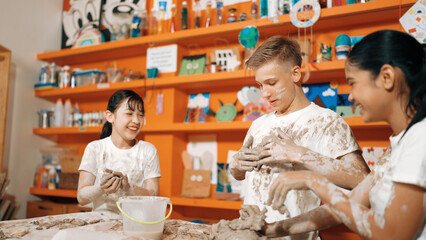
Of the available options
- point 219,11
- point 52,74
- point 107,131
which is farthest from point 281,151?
point 52,74

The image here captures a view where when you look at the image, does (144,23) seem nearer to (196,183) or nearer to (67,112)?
(67,112)

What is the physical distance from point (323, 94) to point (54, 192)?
314cm

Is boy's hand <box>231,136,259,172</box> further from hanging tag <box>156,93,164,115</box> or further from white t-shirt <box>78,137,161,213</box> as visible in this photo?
hanging tag <box>156,93,164,115</box>

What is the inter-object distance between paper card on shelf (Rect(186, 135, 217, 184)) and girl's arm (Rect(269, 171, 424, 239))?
2462 mm

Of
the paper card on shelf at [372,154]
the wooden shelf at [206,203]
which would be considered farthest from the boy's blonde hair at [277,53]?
the wooden shelf at [206,203]

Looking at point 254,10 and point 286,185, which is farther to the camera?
point 254,10

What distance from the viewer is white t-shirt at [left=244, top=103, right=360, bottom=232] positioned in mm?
1566

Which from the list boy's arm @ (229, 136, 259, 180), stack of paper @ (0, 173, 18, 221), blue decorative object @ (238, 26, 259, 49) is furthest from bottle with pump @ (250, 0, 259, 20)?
stack of paper @ (0, 173, 18, 221)

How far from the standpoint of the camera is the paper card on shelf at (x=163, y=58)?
3725 millimetres

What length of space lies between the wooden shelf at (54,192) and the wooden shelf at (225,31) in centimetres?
162

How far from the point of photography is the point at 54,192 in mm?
4152

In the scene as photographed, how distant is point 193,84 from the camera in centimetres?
363

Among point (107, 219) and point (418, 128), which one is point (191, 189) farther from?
point (418, 128)

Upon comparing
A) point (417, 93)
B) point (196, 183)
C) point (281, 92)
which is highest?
point (281, 92)
